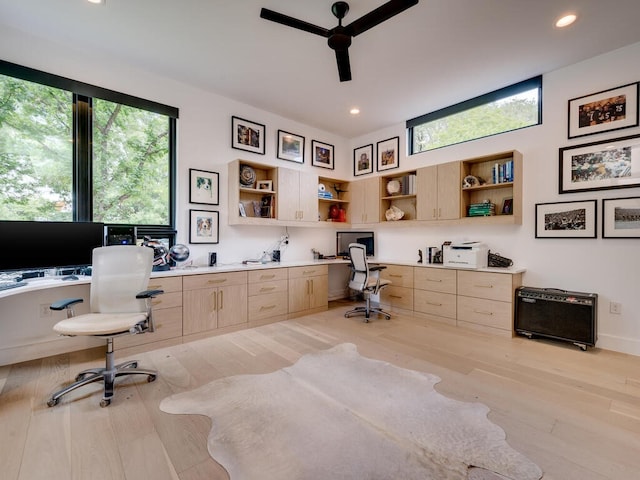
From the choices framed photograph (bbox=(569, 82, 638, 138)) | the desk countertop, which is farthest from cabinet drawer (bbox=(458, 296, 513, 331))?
framed photograph (bbox=(569, 82, 638, 138))

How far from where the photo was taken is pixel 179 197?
11.9 feet

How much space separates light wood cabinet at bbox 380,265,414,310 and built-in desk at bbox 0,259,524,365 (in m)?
0.02

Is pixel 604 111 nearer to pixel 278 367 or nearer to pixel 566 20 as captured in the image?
pixel 566 20

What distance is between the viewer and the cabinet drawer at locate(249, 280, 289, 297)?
3711 millimetres

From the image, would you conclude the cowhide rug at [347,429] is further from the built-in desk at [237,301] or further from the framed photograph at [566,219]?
the framed photograph at [566,219]

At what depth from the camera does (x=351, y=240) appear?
545cm

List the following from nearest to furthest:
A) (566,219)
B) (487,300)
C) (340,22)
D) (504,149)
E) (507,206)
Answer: (340,22) → (566,219) → (487,300) → (507,206) → (504,149)

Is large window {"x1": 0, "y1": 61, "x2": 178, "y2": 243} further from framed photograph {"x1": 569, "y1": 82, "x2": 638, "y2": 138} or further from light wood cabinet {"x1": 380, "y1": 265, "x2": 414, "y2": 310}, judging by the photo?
framed photograph {"x1": 569, "y1": 82, "x2": 638, "y2": 138}

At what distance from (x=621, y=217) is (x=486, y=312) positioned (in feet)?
5.41

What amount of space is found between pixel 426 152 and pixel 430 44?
195 cm

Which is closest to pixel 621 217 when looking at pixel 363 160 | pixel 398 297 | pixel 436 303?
pixel 436 303

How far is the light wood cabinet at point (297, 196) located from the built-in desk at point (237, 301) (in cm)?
Result: 79

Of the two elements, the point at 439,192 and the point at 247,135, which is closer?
the point at 439,192

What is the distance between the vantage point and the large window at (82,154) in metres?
2.77
